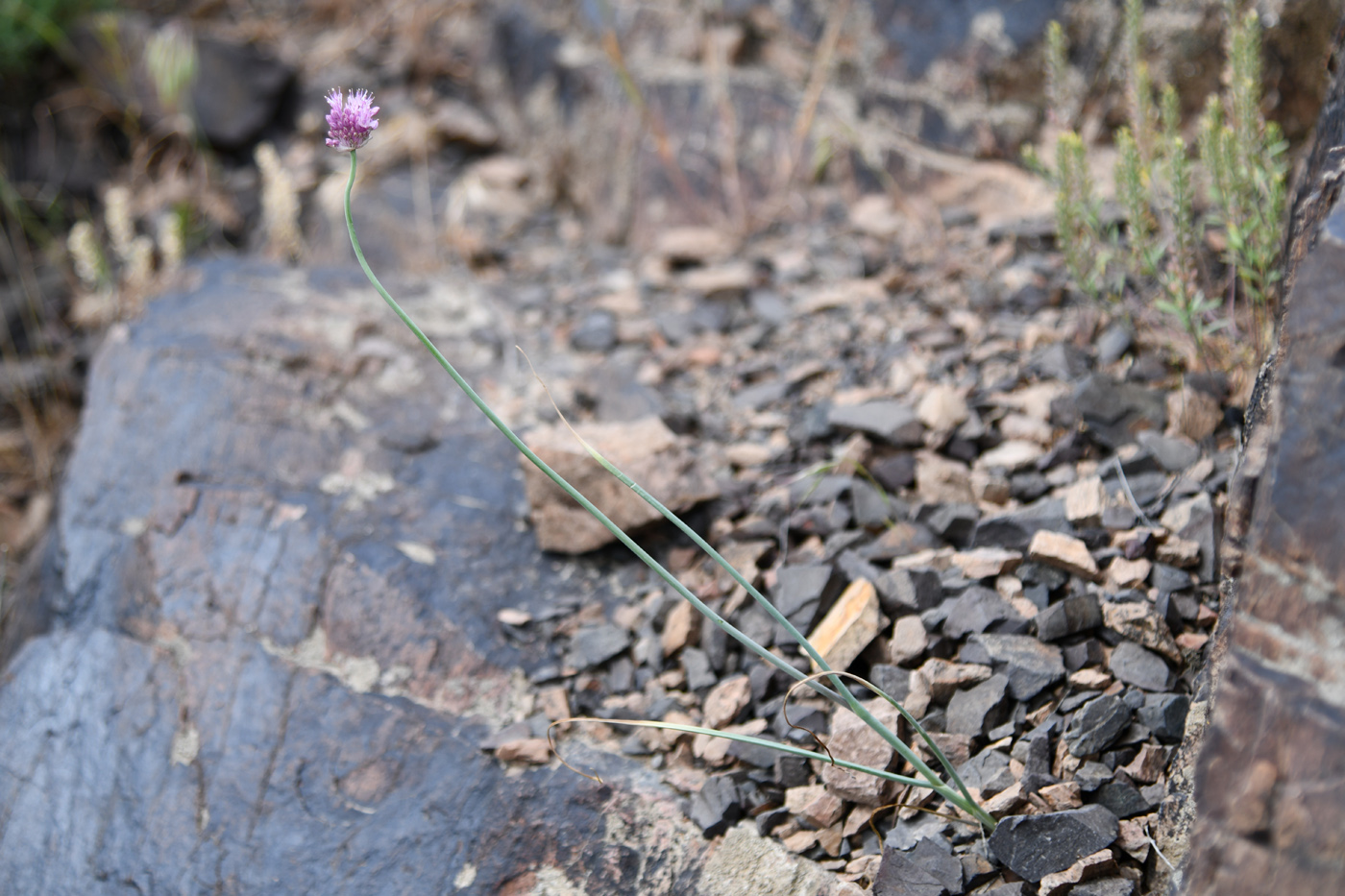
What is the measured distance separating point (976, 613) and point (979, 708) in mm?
170

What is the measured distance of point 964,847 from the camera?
51.1 inches

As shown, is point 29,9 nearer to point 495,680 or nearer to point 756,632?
point 495,680

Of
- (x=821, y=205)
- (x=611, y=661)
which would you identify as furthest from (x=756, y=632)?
(x=821, y=205)

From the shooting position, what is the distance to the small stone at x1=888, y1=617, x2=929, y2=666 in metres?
1.54

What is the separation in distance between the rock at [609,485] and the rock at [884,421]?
1.11 feet

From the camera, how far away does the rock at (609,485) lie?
191 centimetres

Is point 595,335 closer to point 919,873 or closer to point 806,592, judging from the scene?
point 806,592

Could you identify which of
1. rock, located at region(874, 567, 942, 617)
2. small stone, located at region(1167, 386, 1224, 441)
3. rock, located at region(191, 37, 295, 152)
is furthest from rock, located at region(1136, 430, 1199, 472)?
rock, located at region(191, 37, 295, 152)

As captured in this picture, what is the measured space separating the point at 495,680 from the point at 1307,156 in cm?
174

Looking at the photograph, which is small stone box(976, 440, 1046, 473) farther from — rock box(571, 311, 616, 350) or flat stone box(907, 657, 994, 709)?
rock box(571, 311, 616, 350)

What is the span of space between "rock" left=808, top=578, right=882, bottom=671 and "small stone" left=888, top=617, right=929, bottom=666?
0.04 metres

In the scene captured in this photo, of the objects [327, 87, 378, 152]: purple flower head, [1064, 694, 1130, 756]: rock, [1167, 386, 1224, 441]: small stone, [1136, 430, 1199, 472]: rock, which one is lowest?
[1064, 694, 1130, 756]: rock

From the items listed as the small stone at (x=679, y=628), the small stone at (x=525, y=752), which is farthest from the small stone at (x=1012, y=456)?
the small stone at (x=525, y=752)

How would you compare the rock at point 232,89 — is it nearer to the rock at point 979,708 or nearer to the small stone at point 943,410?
the small stone at point 943,410
